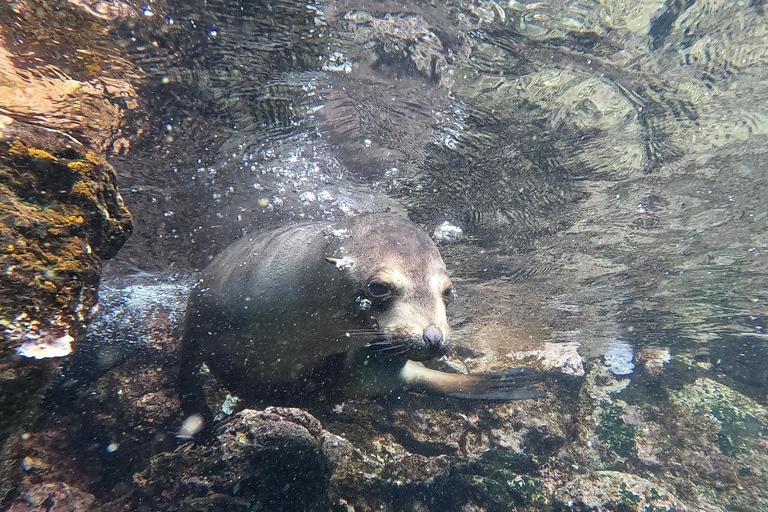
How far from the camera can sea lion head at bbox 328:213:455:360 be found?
2.95m

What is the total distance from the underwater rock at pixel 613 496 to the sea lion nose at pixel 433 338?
5.63m

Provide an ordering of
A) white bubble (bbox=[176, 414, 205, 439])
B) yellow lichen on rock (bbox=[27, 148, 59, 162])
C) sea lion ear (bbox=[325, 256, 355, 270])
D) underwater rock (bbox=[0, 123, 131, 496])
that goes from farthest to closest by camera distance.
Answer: white bubble (bbox=[176, 414, 205, 439]) < sea lion ear (bbox=[325, 256, 355, 270]) < yellow lichen on rock (bbox=[27, 148, 59, 162]) < underwater rock (bbox=[0, 123, 131, 496])

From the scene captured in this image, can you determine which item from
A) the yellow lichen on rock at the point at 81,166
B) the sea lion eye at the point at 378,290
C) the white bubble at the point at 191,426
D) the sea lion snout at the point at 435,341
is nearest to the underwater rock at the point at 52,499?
the white bubble at the point at 191,426

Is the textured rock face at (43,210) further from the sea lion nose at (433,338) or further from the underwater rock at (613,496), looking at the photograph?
the underwater rock at (613,496)

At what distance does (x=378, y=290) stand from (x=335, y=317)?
0.57m

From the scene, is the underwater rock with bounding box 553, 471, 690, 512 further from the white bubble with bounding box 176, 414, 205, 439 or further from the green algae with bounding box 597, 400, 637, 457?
the white bubble with bounding box 176, 414, 205, 439

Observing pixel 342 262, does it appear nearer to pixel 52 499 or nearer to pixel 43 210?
pixel 43 210

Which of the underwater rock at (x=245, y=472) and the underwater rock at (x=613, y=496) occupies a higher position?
the underwater rock at (x=245, y=472)

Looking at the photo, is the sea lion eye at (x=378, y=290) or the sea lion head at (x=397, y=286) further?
the sea lion eye at (x=378, y=290)

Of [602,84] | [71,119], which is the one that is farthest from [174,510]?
[602,84]

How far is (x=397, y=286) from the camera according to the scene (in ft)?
10.4

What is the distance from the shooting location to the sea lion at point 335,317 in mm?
3186

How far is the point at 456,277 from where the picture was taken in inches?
A: 350

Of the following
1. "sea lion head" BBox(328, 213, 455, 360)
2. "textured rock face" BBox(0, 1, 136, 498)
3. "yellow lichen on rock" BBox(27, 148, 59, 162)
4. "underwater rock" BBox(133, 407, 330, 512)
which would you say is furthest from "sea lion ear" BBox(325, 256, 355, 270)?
"underwater rock" BBox(133, 407, 330, 512)
